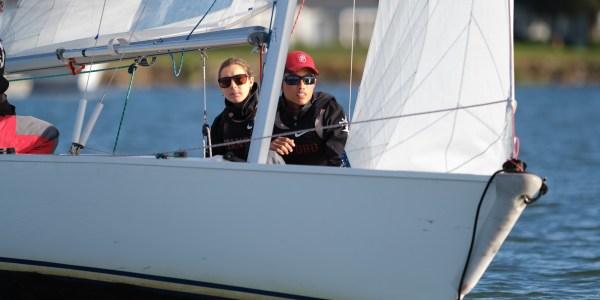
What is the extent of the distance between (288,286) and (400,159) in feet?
2.82

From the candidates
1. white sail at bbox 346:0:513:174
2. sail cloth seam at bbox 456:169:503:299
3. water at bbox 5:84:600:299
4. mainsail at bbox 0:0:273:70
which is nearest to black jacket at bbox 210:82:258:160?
mainsail at bbox 0:0:273:70

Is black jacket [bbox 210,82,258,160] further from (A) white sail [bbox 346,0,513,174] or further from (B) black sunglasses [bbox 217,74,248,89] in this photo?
(A) white sail [bbox 346,0,513,174]

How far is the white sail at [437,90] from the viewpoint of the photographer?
18.1 ft

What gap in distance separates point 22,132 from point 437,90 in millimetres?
2421

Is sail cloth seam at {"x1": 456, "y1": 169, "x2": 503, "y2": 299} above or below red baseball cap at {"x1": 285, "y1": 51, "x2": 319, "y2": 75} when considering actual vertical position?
below

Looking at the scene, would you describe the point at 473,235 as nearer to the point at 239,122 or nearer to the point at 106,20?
the point at 239,122

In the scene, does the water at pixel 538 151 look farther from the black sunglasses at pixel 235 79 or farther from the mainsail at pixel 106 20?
the mainsail at pixel 106 20

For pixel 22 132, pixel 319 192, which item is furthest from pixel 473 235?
pixel 22 132

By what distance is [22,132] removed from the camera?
6.58 meters

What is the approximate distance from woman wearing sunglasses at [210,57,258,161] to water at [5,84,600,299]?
1920 millimetres

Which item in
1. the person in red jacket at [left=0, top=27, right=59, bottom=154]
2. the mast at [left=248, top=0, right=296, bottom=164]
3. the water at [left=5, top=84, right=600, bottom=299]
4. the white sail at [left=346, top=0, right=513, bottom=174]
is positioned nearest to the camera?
the white sail at [left=346, top=0, right=513, bottom=174]

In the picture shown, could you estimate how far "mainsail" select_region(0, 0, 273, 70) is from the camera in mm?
6258

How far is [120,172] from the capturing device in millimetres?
5801

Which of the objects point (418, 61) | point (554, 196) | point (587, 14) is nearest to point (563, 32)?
point (587, 14)
